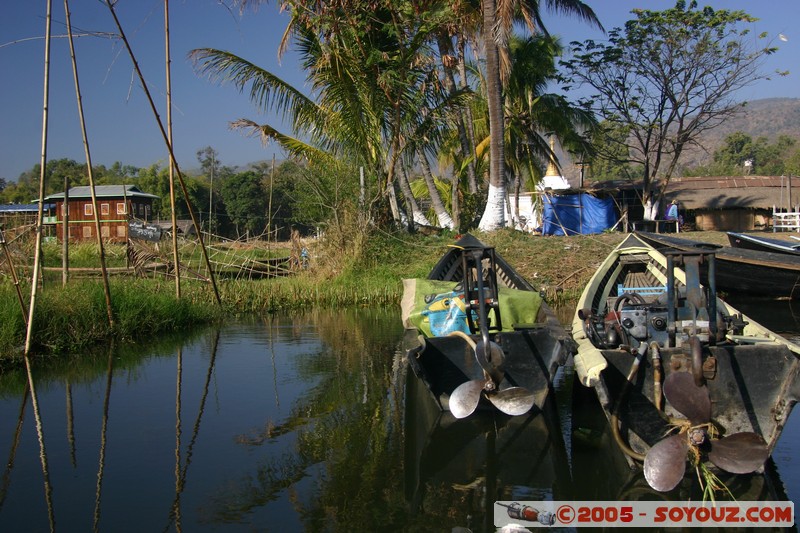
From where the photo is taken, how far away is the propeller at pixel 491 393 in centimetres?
586

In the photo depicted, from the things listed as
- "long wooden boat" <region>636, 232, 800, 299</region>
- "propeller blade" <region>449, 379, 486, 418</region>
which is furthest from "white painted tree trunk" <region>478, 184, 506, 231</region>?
"propeller blade" <region>449, 379, 486, 418</region>

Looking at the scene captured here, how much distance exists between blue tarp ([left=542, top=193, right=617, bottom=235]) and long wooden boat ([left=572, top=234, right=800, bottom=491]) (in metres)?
21.9

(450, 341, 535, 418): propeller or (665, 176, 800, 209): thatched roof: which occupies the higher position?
(665, 176, 800, 209): thatched roof

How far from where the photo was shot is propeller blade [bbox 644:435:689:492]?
4891 millimetres

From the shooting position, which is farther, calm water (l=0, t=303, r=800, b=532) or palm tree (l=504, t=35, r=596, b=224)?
palm tree (l=504, t=35, r=596, b=224)

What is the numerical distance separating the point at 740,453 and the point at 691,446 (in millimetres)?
325

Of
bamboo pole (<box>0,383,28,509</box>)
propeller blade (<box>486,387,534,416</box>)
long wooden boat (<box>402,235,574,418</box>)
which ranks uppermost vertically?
long wooden boat (<box>402,235,574,418</box>)

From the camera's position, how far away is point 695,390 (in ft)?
16.9

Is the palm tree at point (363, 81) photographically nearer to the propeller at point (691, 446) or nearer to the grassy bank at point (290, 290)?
the grassy bank at point (290, 290)

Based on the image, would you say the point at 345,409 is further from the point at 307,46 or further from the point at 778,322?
the point at 307,46

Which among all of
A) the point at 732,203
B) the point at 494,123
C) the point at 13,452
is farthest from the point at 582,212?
the point at 13,452

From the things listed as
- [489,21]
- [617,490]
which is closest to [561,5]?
[489,21]

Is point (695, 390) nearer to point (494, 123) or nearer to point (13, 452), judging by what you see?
point (13, 452)

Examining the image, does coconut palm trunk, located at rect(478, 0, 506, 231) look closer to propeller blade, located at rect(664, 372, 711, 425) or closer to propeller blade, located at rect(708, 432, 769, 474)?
propeller blade, located at rect(664, 372, 711, 425)
